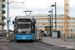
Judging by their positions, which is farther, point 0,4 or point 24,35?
point 0,4

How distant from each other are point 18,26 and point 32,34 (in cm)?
189

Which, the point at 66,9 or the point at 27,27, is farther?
the point at 66,9

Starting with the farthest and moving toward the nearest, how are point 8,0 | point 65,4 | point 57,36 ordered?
point 65,4 → point 57,36 → point 8,0

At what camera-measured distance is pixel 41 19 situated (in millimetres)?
135875

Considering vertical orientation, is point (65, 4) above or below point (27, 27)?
above

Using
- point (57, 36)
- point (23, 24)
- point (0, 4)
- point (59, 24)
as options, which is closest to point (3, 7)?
point (0, 4)

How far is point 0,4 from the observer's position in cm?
9738

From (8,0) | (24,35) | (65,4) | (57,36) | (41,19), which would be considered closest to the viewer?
(24,35)

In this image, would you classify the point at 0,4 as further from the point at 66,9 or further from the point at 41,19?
the point at 41,19

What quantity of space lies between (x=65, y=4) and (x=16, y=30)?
85.4 meters

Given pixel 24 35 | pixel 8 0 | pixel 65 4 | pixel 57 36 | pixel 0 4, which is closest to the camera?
pixel 24 35

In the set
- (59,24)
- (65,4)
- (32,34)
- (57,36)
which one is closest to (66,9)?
(65,4)

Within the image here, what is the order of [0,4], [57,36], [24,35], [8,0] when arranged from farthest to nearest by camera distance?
[0,4], [57,36], [8,0], [24,35]

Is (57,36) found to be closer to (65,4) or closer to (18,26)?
(18,26)
